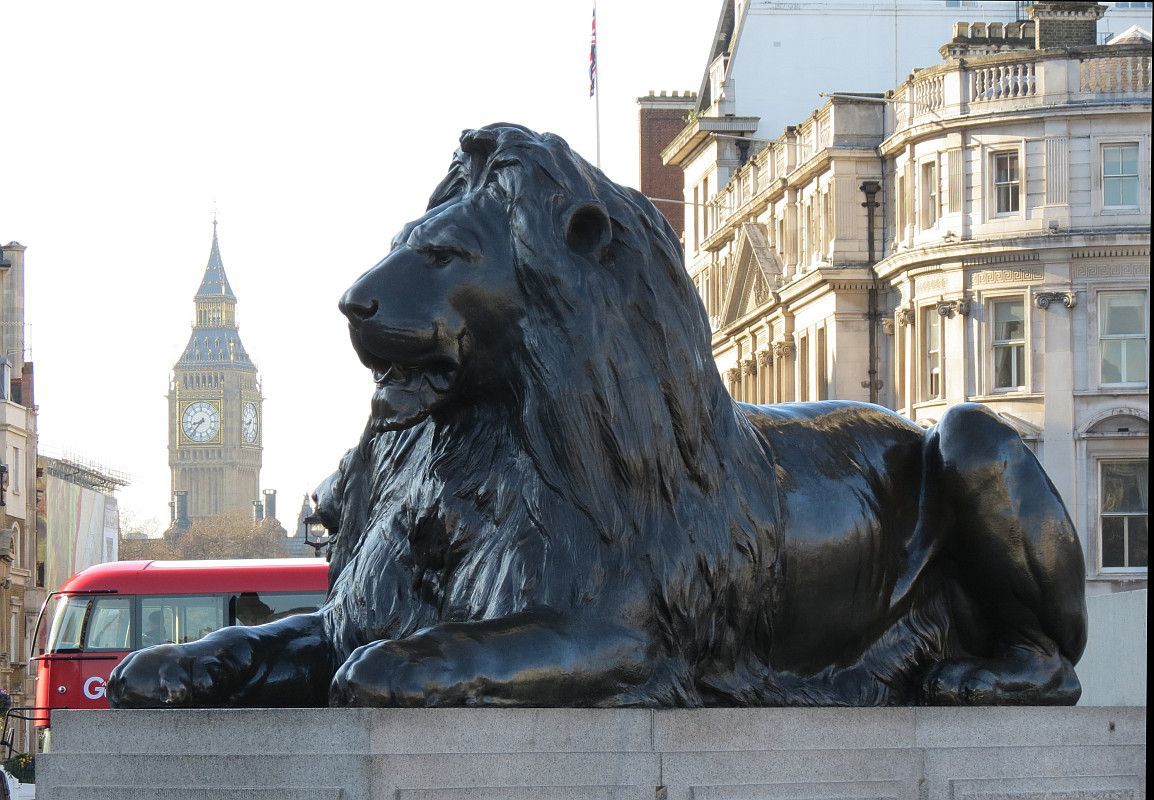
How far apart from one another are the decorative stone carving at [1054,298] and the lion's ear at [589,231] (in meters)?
40.5

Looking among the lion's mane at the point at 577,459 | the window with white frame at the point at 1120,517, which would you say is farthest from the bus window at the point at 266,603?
the window with white frame at the point at 1120,517

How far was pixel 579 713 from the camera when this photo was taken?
445 cm

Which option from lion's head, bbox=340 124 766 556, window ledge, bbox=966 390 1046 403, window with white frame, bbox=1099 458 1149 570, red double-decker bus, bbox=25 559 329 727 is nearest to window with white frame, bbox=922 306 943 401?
window ledge, bbox=966 390 1046 403

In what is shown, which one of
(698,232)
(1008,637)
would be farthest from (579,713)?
(698,232)

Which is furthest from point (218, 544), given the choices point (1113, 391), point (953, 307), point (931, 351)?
point (1113, 391)

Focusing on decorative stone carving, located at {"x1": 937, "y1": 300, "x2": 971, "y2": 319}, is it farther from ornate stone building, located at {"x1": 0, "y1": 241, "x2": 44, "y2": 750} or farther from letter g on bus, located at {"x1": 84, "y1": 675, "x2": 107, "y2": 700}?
ornate stone building, located at {"x1": 0, "y1": 241, "x2": 44, "y2": 750}

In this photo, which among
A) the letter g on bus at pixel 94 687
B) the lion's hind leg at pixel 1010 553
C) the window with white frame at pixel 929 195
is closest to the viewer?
the lion's hind leg at pixel 1010 553

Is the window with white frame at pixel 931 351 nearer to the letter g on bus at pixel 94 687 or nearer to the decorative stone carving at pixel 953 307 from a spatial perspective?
the decorative stone carving at pixel 953 307

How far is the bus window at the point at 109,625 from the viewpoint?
27.8 m

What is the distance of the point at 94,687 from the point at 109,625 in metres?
0.92

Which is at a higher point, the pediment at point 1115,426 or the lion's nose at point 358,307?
the pediment at point 1115,426

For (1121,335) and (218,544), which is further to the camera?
(218,544)

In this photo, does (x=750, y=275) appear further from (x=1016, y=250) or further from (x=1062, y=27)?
(x=1016, y=250)

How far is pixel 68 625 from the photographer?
92.1 feet
